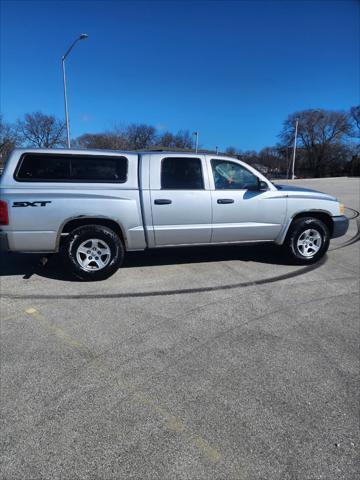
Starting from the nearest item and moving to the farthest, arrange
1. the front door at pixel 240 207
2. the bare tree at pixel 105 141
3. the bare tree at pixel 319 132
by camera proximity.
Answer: the front door at pixel 240 207
the bare tree at pixel 105 141
the bare tree at pixel 319 132

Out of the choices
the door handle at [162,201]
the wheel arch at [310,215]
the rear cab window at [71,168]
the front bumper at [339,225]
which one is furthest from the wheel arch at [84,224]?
the front bumper at [339,225]

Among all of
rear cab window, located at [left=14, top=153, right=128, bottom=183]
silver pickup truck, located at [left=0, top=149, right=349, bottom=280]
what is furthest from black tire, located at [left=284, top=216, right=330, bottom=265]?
rear cab window, located at [left=14, top=153, right=128, bottom=183]

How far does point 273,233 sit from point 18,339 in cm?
415

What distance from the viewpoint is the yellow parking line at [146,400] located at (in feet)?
6.76

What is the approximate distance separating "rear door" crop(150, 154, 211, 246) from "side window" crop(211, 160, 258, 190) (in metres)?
0.20

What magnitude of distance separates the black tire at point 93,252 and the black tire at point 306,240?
9.61ft

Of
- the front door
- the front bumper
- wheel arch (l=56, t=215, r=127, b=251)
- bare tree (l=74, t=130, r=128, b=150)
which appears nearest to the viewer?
wheel arch (l=56, t=215, r=127, b=251)

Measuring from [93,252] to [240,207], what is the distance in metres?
2.43

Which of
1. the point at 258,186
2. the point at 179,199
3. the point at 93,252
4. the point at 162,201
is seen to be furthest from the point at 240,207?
the point at 93,252

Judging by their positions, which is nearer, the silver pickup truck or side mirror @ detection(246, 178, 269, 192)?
the silver pickup truck

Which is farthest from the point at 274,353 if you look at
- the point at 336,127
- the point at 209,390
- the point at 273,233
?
the point at 336,127

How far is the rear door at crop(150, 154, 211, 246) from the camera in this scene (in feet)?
16.5

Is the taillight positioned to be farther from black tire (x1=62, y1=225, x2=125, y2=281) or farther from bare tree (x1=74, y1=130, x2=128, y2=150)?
bare tree (x1=74, y1=130, x2=128, y2=150)

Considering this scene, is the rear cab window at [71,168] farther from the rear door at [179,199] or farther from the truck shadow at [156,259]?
the truck shadow at [156,259]
